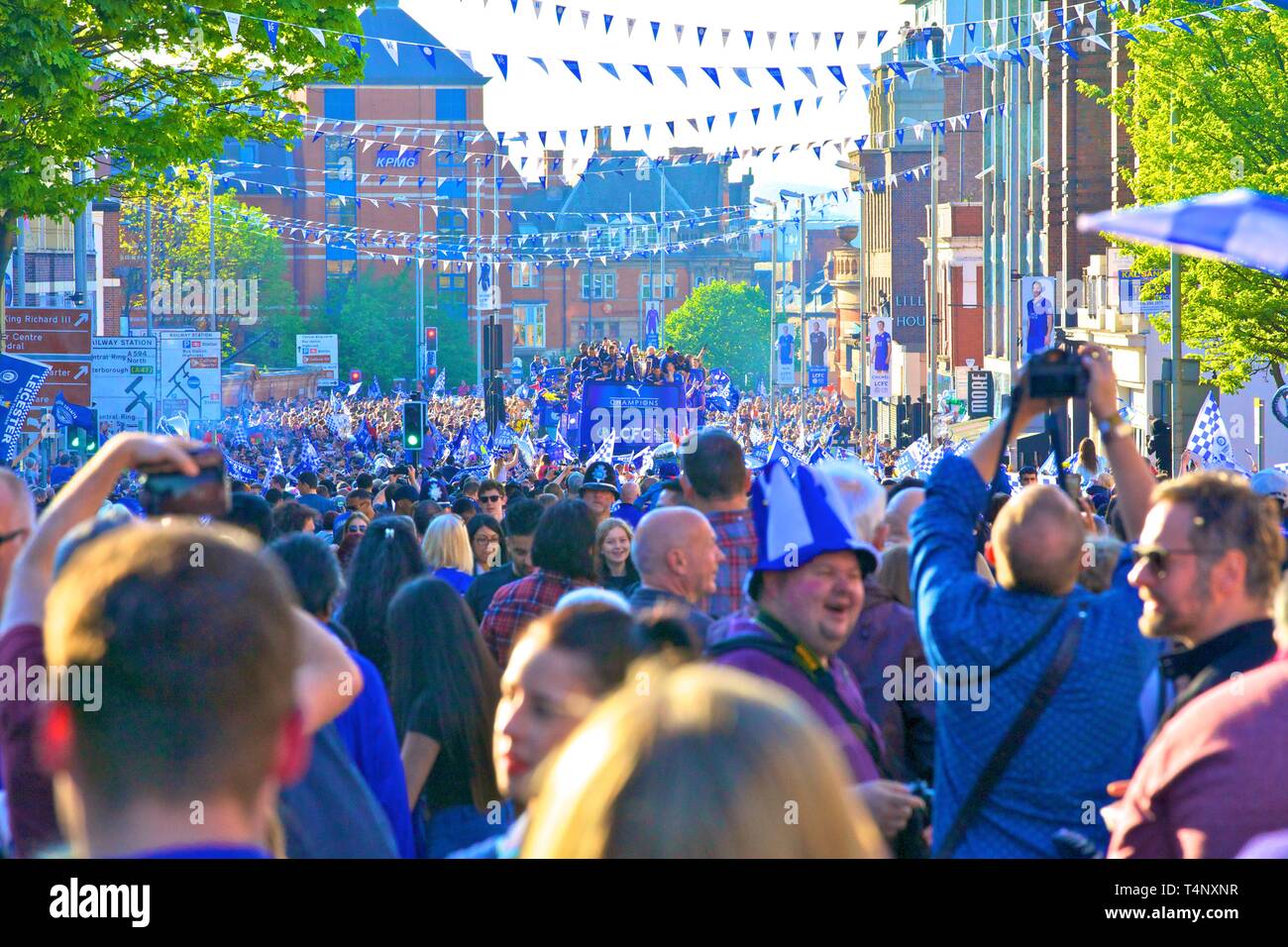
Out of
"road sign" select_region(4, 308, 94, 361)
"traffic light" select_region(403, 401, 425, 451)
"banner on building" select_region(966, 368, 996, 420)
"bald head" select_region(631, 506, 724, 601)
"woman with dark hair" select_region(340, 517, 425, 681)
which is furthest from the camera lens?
"banner on building" select_region(966, 368, 996, 420)

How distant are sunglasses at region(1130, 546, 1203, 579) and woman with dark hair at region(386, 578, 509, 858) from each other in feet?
7.08

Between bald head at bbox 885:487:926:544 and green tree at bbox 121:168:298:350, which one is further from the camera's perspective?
green tree at bbox 121:168:298:350

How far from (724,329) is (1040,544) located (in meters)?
122

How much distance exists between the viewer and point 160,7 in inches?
707

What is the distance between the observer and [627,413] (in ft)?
98.9

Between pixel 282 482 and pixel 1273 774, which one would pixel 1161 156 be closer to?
pixel 282 482

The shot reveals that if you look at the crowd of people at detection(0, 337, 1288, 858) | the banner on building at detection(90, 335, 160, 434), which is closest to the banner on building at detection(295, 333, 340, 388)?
the banner on building at detection(90, 335, 160, 434)

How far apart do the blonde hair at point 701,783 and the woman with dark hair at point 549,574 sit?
516 cm

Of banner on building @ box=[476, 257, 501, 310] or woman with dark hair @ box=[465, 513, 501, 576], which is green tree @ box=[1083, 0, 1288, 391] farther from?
banner on building @ box=[476, 257, 501, 310]

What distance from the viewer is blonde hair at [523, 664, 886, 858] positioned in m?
2.00

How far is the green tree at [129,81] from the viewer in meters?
16.4

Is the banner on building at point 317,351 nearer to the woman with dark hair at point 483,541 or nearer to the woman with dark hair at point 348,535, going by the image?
the woman with dark hair at point 348,535
